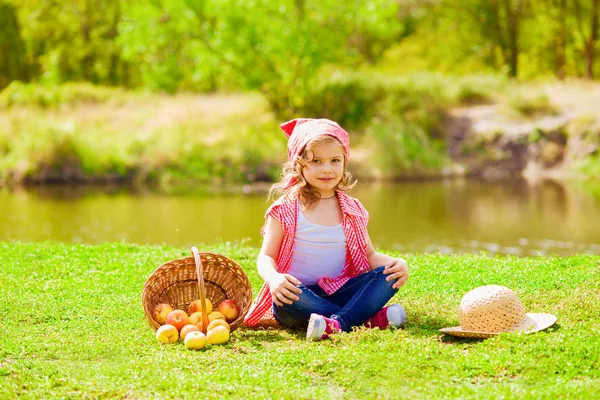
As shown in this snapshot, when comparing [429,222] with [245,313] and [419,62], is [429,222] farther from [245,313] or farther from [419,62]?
[419,62]

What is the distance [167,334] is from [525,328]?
2812 mm

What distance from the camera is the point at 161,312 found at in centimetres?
669

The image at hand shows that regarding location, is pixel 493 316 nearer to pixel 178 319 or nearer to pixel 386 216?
pixel 178 319

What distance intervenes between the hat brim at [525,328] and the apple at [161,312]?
7.55 ft

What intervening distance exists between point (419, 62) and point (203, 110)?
66.0ft

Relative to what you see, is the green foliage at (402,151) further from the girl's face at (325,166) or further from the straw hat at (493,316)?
the straw hat at (493,316)

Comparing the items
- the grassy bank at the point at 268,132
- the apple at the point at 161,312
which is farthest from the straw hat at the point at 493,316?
the grassy bank at the point at 268,132

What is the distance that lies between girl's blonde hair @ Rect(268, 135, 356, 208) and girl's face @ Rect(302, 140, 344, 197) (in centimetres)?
3

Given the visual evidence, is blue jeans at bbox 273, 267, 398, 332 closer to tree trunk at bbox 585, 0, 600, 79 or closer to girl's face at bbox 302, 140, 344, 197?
girl's face at bbox 302, 140, 344, 197

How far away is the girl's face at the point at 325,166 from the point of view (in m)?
6.72

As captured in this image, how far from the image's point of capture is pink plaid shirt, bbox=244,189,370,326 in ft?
22.4

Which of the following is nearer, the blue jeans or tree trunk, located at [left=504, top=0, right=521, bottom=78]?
the blue jeans

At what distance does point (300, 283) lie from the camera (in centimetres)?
643

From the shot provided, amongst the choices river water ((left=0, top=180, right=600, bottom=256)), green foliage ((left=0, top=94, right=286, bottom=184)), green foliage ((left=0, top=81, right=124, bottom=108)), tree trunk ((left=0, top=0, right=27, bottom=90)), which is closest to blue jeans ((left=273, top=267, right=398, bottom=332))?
river water ((left=0, top=180, right=600, bottom=256))
